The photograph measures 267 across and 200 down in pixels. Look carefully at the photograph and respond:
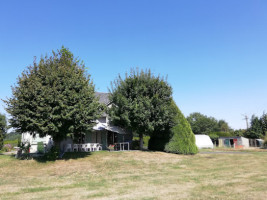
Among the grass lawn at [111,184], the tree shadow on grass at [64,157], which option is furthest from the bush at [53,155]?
the grass lawn at [111,184]

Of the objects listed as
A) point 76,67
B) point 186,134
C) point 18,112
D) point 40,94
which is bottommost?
point 186,134

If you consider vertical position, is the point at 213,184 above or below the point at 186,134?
below

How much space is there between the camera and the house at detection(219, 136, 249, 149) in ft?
138

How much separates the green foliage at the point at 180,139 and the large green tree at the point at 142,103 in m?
0.86

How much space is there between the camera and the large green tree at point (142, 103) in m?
19.2

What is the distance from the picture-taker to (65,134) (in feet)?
50.6

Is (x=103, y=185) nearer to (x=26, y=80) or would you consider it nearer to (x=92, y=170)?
(x=92, y=170)

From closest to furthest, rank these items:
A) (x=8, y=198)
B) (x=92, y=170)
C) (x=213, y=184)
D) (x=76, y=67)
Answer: (x=8, y=198)
(x=213, y=184)
(x=92, y=170)
(x=76, y=67)

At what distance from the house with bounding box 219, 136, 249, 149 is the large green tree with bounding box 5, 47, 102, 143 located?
3600cm

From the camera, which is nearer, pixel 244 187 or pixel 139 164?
pixel 244 187

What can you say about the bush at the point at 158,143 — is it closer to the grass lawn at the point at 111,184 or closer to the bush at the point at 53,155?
the grass lawn at the point at 111,184

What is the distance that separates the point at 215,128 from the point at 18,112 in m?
82.4

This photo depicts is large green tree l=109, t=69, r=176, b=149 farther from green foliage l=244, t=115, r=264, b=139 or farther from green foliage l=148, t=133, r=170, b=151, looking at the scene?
green foliage l=244, t=115, r=264, b=139

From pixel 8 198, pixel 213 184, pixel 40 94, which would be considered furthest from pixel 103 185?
pixel 40 94
